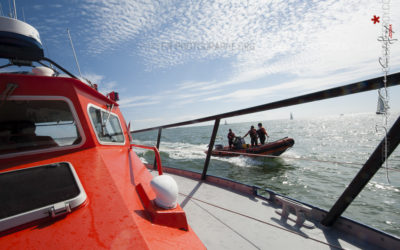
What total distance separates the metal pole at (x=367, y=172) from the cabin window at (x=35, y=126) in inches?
111

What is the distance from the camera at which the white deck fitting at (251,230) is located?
5.49 ft

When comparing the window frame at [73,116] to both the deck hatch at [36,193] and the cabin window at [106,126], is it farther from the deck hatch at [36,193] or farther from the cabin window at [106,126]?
the deck hatch at [36,193]

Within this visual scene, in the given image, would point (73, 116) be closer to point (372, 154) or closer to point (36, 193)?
point (36, 193)

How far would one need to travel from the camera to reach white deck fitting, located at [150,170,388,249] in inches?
65.9

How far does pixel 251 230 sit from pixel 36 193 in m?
1.90

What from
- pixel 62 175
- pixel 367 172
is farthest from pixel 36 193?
pixel 367 172

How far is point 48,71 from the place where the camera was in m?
1.97

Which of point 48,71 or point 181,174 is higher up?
point 48,71

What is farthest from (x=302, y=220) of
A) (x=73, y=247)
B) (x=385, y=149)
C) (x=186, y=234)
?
(x=73, y=247)

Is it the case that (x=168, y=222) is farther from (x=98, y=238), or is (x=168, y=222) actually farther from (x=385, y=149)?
(x=385, y=149)

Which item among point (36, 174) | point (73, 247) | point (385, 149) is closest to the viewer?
point (73, 247)

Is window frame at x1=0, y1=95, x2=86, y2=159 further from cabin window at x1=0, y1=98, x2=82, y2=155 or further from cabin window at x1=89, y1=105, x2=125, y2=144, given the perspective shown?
cabin window at x1=89, y1=105, x2=125, y2=144

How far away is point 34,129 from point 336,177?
1139 centimetres

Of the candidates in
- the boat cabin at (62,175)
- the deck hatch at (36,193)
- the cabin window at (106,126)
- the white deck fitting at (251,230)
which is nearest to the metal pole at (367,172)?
the white deck fitting at (251,230)
